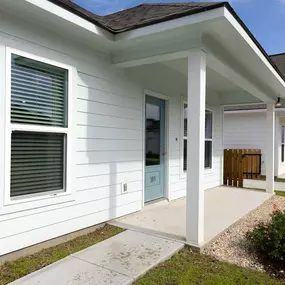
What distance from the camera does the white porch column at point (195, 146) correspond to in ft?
10.9

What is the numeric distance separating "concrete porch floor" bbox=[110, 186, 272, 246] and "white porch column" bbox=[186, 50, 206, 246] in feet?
0.98

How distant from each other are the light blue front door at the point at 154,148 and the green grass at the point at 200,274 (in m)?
2.23

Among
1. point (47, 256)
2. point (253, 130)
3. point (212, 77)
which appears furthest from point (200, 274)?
point (253, 130)

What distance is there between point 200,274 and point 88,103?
258cm

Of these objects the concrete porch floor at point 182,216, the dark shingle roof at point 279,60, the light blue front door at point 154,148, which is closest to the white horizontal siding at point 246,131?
the dark shingle roof at point 279,60

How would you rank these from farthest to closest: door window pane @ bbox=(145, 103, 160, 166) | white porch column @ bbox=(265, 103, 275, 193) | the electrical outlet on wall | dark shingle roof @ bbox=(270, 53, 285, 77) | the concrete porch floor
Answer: dark shingle roof @ bbox=(270, 53, 285, 77), white porch column @ bbox=(265, 103, 275, 193), door window pane @ bbox=(145, 103, 160, 166), the electrical outlet on wall, the concrete porch floor

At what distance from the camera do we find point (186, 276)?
2.70 m

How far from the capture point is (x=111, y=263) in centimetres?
286

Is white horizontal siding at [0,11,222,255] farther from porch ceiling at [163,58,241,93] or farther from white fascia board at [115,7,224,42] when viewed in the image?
white fascia board at [115,7,224,42]

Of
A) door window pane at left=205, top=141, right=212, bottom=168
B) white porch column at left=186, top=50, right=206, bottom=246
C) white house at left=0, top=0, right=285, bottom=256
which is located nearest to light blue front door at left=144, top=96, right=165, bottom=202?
white house at left=0, top=0, right=285, bottom=256

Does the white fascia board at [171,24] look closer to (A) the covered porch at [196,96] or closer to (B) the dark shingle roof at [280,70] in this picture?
(A) the covered porch at [196,96]

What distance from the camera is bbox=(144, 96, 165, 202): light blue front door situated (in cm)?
521

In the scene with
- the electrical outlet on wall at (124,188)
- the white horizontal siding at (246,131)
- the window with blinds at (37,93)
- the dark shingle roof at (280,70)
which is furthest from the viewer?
the white horizontal siding at (246,131)

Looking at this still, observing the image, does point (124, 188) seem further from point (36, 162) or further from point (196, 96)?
point (196, 96)
